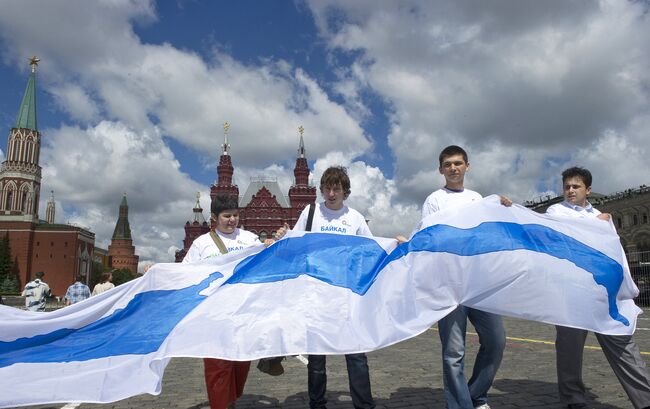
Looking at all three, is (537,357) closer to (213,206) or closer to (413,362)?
(413,362)

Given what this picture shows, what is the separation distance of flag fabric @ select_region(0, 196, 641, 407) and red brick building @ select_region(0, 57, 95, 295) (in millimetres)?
98594

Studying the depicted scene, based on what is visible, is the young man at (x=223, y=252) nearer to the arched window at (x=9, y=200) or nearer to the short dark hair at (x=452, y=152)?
the short dark hair at (x=452, y=152)

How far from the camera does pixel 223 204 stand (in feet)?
16.0

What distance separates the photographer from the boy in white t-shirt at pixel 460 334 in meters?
3.91

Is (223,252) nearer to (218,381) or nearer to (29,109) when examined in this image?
(218,381)

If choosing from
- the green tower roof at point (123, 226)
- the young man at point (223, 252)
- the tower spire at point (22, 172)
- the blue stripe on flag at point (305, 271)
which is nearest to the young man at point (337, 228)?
the blue stripe on flag at point (305, 271)

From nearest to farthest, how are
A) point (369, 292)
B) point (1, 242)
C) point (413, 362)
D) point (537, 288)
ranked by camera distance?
point (537, 288), point (369, 292), point (413, 362), point (1, 242)

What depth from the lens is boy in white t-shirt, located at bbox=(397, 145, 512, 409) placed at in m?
3.91

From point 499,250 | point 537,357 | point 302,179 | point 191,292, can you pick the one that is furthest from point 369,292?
point 302,179

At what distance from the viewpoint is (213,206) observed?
4.91m

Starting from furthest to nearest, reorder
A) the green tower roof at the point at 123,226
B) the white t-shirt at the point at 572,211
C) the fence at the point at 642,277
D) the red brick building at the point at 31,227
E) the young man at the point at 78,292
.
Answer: the green tower roof at the point at 123,226 → the red brick building at the point at 31,227 → the fence at the point at 642,277 → the young man at the point at 78,292 → the white t-shirt at the point at 572,211

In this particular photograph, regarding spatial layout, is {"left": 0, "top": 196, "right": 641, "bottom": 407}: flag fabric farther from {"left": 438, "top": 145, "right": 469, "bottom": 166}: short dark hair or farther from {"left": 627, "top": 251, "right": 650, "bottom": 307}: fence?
{"left": 627, "top": 251, "right": 650, "bottom": 307}: fence

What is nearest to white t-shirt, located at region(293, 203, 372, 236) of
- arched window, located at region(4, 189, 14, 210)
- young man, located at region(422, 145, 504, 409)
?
young man, located at region(422, 145, 504, 409)

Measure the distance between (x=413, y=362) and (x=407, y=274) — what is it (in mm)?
4458
